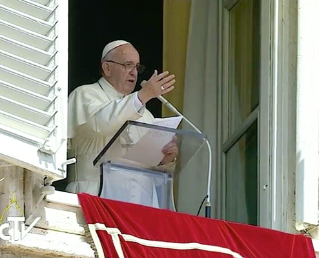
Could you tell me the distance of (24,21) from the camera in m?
6.27

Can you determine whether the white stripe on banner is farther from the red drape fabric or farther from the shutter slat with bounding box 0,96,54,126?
the shutter slat with bounding box 0,96,54,126

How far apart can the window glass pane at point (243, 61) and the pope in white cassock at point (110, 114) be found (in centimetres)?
43

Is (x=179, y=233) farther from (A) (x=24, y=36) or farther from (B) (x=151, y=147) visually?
(A) (x=24, y=36)

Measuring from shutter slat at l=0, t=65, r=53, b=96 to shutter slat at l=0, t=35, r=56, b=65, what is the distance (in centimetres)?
8

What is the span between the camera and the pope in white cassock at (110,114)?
704cm

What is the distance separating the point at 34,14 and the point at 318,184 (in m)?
1.41

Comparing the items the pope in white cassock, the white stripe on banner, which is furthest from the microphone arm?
the white stripe on banner

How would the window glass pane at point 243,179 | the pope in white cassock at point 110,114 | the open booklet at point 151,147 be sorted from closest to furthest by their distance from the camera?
1. the open booklet at point 151,147
2. the pope in white cassock at point 110,114
3. the window glass pane at point 243,179

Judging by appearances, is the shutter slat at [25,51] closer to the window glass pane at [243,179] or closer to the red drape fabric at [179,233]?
the red drape fabric at [179,233]

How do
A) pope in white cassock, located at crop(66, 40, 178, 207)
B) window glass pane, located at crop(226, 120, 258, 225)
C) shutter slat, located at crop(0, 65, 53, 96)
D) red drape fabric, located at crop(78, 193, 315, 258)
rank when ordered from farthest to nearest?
window glass pane, located at crop(226, 120, 258, 225)
pope in white cassock, located at crop(66, 40, 178, 207)
red drape fabric, located at crop(78, 193, 315, 258)
shutter slat, located at crop(0, 65, 53, 96)

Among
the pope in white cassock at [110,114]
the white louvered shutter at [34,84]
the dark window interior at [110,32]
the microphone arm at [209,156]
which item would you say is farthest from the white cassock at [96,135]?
the dark window interior at [110,32]

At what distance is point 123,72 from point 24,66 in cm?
143

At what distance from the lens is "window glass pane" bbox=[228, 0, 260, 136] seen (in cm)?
762

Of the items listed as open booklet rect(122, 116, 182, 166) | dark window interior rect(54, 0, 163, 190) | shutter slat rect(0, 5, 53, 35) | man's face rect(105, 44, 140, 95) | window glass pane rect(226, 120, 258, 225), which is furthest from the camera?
dark window interior rect(54, 0, 163, 190)
